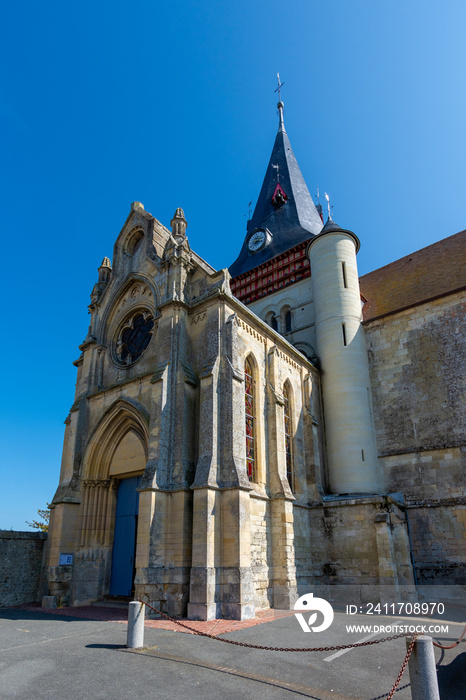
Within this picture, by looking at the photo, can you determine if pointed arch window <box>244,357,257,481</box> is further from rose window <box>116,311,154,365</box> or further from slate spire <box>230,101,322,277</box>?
slate spire <box>230,101,322,277</box>

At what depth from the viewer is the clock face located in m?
26.3

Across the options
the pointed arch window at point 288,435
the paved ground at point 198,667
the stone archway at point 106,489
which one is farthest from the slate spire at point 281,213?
the paved ground at point 198,667

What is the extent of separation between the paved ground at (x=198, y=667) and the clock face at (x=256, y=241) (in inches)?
821

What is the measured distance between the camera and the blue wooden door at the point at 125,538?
13.2m

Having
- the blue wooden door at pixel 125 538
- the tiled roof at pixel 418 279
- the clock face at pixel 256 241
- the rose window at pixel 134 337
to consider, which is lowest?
the blue wooden door at pixel 125 538

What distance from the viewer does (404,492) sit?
15484mm


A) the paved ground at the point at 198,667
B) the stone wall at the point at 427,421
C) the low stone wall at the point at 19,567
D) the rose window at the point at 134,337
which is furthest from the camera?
the rose window at the point at 134,337

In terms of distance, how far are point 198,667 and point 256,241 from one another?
23.3 m

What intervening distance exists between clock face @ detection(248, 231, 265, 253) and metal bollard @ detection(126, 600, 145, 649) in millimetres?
21718

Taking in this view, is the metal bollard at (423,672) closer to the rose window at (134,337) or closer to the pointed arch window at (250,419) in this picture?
the pointed arch window at (250,419)

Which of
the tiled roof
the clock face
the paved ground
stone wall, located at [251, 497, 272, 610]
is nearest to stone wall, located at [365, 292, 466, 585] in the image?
the tiled roof

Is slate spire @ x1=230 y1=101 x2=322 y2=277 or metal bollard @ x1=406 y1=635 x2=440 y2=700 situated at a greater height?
slate spire @ x1=230 y1=101 x2=322 y2=277

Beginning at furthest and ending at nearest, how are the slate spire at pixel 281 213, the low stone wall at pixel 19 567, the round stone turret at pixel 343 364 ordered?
the slate spire at pixel 281 213, the round stone turret at pixel 343 364, the low stone wall at pixel 19 567

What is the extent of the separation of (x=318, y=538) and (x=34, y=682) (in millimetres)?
10305
